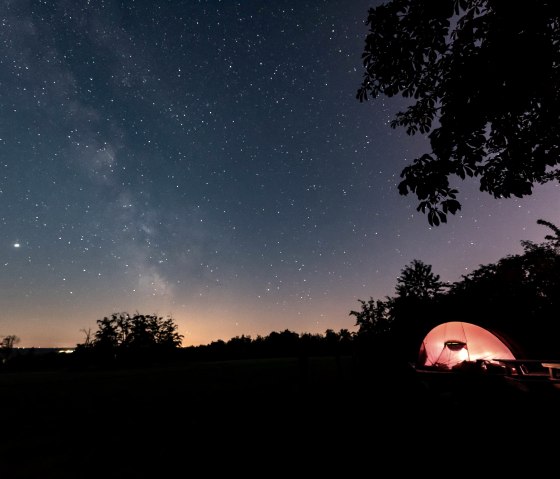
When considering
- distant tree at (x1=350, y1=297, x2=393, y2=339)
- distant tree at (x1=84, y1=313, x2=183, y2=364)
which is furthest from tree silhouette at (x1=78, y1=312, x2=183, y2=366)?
distant tree at (x1=350, y1=297, x2=393, y2=339)

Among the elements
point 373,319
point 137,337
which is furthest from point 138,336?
point 373,319

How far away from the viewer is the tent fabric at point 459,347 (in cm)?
850

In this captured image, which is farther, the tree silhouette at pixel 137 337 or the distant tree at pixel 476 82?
the tree silhouette at pixel 137 337

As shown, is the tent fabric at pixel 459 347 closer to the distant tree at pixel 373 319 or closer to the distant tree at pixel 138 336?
the distant tree at pixel 373 319

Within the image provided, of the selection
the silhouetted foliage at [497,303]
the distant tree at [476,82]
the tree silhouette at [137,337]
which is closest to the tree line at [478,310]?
the silhouetted foliage at [497,303]

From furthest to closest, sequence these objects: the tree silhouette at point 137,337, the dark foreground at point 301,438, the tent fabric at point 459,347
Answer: the tree silhouette at point 137,337
the tent fabric at point 459,347
the dark foreground at point 301,438

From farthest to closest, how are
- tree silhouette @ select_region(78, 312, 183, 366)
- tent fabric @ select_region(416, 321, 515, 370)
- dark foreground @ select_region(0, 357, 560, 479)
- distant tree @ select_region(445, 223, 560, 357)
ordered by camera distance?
tree silhouette @ select_region(78, 312, 183, 366), distant tree @ select_region(445, 223, 560, 357), tent fabric @ select_region(416, 321, 515, 370), dark foreground @ select_region(0, 357, 560, 479)

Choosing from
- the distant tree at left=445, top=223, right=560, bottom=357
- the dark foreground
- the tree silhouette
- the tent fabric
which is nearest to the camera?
the dark foreground

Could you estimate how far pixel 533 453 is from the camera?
11.6 feet

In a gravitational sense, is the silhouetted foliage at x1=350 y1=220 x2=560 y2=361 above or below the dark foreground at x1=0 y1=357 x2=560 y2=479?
above

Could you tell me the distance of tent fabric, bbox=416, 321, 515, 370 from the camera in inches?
335

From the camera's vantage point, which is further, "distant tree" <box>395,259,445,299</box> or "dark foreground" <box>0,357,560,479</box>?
"distant tree" <box>395,259,445,299</box>

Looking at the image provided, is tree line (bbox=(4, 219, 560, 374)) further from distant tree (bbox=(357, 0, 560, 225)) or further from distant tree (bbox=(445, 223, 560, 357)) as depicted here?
distant tree (bbox=(357, 0, 560, 225))

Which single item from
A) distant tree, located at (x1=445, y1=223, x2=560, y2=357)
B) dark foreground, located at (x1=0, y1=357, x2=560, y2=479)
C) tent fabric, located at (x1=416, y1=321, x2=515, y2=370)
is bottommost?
dark foreground, located at (x1=0, y1=357, x2=560, y2=479)
